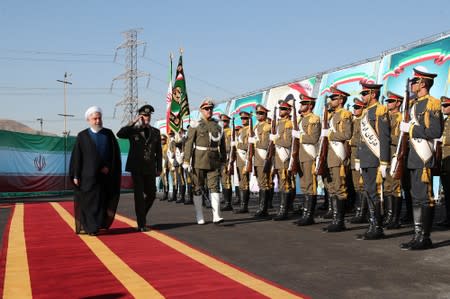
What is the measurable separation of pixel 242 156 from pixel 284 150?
8.78 feet

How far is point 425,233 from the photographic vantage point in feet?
19.7

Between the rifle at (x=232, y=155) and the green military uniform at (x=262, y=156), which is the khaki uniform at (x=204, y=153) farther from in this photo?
the rifle at (x=232, y=155)

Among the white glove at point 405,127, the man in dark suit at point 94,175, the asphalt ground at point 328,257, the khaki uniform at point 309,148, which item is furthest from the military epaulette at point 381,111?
the man in dark suit at point 94,175

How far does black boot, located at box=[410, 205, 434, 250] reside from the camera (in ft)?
19.5

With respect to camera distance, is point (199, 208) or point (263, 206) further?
point (263, 206)

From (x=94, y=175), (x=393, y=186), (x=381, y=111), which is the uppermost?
(x=381, y=111)

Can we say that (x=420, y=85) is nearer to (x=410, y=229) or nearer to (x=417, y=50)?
(x=410, y=229)

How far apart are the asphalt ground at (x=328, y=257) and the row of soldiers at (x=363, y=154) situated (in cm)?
38

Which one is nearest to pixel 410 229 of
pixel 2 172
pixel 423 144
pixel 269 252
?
pixel 423 144

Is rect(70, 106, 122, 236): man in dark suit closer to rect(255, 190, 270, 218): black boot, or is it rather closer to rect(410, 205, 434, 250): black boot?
rect(255, 190, 270, 218): black boot

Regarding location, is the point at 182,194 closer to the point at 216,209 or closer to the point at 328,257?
the point at 216,209

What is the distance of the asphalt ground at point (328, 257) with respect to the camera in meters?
4.18

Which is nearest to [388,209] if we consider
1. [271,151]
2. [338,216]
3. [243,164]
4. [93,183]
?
[338,216]

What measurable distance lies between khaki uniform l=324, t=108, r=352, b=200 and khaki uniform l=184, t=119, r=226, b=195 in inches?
76.8
